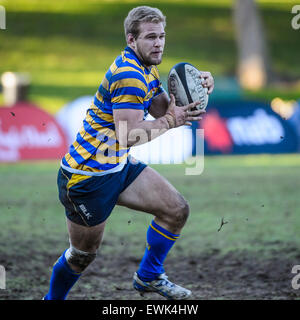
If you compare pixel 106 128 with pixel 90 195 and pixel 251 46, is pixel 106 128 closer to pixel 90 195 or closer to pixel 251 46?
pixel 90 195

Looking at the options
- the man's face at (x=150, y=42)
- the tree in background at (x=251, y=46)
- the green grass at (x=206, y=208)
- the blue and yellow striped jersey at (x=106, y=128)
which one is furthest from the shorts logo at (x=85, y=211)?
the tree in background at (x=251, y=46)

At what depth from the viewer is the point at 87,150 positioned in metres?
4.96

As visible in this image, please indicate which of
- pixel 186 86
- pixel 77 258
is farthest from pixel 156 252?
pixel 186 86

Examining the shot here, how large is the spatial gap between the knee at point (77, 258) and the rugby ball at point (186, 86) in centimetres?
136

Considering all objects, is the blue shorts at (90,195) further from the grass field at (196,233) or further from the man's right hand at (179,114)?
the grass field at (196,233)

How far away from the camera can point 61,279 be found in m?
5.07

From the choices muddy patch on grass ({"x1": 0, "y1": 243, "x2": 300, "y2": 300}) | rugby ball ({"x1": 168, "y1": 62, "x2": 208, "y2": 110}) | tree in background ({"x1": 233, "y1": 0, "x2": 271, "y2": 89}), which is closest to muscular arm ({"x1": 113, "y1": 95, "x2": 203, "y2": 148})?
rugby ball ({"x1": 168, "y1": 62, "x2": 208, "y2": 110})

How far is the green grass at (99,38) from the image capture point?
30.9m

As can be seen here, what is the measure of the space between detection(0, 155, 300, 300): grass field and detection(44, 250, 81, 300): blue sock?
1.79 ft

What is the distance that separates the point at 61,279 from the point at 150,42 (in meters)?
1.93

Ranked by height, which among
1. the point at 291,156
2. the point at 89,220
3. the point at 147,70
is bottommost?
the point at 291,156

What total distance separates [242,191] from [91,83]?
17.6m
